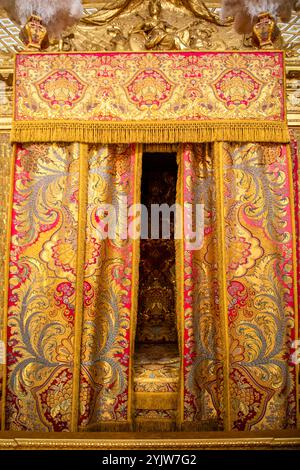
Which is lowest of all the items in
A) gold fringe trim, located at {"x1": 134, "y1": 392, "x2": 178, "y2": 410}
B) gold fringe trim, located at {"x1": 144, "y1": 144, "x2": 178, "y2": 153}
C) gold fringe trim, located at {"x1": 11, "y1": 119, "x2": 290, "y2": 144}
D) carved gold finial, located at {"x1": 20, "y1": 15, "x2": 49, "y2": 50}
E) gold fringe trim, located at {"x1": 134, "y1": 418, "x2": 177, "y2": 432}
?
gold fringe trim, located at {"x1": 134, "y1": 418, "x2": 177, "y2": 432}

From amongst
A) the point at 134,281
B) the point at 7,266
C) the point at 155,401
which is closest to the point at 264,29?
the point at 134,281

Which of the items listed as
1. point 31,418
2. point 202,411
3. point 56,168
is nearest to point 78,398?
point 31,418

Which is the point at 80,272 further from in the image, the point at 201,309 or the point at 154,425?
the point at 154,425

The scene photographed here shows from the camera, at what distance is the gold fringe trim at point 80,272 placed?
2.62m

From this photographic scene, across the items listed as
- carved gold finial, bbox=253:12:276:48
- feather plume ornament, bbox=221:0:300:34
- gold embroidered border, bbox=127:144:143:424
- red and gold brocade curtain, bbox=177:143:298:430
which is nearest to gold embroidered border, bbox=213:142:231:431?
red and gold brocade curtain, bbox=177:143:298:430

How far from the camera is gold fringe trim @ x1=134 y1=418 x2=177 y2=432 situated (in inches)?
105

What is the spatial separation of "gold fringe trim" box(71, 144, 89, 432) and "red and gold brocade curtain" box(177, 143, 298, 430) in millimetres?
607

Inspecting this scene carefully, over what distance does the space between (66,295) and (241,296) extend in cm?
106

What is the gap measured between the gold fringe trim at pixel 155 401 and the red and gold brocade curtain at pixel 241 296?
89 mm

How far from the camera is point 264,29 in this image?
2932mm

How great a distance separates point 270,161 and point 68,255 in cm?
139

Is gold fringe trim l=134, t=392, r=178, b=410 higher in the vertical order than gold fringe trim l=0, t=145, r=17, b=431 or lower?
lower

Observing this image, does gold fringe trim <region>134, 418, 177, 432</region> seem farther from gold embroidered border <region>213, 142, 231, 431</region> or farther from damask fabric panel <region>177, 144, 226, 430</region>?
gold embroidered border <region>213, 142, 231, 431</region>

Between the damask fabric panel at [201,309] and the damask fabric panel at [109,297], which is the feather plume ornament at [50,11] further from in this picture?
the damask fabric panel at [201,309]
